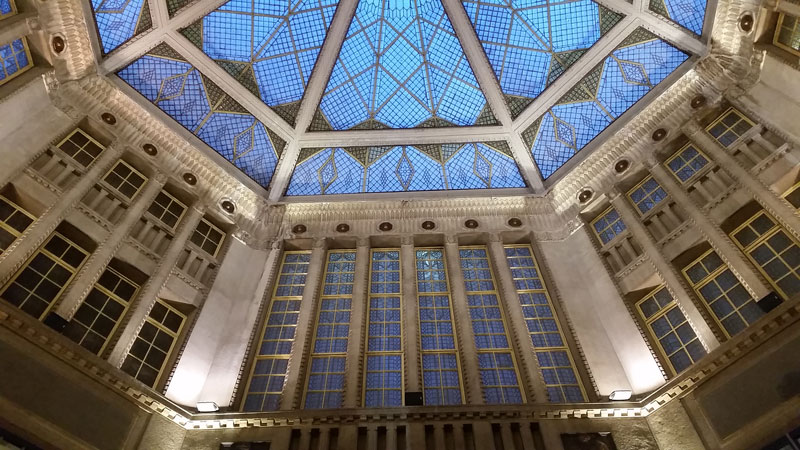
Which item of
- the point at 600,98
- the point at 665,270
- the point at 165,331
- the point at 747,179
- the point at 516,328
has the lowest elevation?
the point at 165,331

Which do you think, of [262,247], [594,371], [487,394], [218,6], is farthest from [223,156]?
[594,371]

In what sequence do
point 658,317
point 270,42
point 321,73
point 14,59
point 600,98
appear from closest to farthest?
point 14,59 → point 658,317 → point 600,98 → point 270,42 → point 321,73

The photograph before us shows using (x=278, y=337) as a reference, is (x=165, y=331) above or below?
below


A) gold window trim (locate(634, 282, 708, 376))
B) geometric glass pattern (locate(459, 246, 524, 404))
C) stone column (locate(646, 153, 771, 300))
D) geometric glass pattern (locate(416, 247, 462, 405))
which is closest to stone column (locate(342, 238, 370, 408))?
geometric glass pattern (locate(416, 247, 462, 405))

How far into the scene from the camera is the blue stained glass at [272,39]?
53.6ft

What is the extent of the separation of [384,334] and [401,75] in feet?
33.4

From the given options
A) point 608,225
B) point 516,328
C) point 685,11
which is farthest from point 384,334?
point 685,11

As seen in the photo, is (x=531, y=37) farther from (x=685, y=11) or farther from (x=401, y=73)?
(x=401, y=73)

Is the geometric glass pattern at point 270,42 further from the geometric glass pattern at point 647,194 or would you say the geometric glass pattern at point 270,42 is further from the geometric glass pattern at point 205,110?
the geometric glass pattern at point 647,194

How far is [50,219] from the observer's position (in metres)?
11.0

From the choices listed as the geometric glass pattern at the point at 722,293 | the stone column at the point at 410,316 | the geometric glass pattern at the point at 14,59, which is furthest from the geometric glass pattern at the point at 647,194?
the geometric glass pattern at the point at 14,59

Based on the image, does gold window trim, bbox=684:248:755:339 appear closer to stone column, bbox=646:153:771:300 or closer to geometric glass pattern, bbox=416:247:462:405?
stone column, bbox=646:153:771:300

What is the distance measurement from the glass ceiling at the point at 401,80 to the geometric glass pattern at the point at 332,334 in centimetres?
335

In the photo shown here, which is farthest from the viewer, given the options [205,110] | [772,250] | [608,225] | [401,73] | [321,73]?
[401,73]
